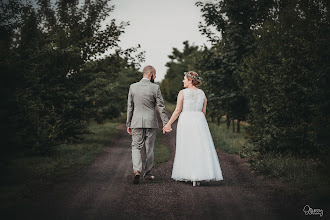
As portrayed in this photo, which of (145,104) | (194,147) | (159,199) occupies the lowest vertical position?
(159,199)

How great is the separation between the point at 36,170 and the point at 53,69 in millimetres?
4400

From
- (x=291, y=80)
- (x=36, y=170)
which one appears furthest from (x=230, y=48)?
(x=36, y=170)

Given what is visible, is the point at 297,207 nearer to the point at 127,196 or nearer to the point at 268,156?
the point at 127,196

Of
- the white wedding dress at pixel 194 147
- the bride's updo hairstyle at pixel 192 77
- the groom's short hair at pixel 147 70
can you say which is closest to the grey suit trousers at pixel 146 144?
the white wedding dress at pixel 194 147

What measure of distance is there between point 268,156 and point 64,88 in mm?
7059

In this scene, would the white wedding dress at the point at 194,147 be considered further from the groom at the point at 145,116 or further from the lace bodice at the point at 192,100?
the groom at the point at 145,116

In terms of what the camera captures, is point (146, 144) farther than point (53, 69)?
No

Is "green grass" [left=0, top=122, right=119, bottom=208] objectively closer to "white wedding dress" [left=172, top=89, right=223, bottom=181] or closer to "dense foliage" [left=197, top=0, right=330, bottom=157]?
"white wedding dress" [left=172, top=89, right=223, bottom=181]

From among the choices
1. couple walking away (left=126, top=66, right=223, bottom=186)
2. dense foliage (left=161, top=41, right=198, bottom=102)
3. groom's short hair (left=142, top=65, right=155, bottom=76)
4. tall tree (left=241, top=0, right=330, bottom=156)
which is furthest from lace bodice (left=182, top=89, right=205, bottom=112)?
dense foliage (left=161, top=41, right=198, bottom=102)

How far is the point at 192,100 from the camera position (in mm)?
7887

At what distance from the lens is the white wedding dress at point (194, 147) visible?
24.5 feet

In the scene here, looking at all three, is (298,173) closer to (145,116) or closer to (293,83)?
(293,83)

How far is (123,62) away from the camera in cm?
1859

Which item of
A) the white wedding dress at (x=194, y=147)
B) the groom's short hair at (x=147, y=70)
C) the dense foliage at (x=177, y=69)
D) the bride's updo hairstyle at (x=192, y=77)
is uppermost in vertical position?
the dense foliage at (x=177, y=69)
